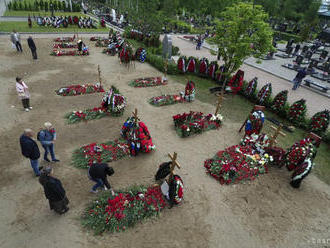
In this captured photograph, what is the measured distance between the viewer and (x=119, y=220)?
6.16 m

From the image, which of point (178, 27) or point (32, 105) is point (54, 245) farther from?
point (178, 27)

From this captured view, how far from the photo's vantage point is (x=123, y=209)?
21.1ft

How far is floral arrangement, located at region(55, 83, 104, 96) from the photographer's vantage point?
12.9m

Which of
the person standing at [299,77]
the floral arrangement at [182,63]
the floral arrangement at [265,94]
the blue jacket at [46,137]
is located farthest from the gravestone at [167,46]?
the blue jacket at [46,137]

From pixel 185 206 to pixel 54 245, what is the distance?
3.86 metres

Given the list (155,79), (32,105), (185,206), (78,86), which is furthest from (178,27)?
(185,206)

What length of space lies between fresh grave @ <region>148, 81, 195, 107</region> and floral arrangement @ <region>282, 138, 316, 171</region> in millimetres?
6533

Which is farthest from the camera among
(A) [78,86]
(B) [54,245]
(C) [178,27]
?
(C) [178,27]

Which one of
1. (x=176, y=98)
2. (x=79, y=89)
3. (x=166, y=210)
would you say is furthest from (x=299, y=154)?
(x=79, y=89)

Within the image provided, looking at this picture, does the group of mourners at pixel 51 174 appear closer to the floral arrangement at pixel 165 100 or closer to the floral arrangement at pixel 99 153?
the floral arrangement at pixel 99 153

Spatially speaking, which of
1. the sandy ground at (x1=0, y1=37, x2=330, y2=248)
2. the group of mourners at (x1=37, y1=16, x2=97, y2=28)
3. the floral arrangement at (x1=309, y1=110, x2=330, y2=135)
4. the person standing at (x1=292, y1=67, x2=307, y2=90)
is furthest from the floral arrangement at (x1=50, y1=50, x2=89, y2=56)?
the floral arrangement at (x1=309, y1=110, x2=330, y2=135)

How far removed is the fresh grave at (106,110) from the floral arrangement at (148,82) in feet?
12.7

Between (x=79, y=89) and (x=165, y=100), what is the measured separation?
5.43m

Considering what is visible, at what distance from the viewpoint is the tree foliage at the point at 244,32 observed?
472 inches
